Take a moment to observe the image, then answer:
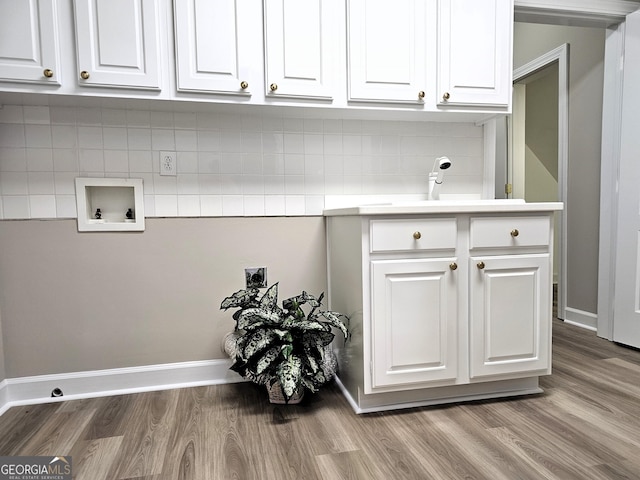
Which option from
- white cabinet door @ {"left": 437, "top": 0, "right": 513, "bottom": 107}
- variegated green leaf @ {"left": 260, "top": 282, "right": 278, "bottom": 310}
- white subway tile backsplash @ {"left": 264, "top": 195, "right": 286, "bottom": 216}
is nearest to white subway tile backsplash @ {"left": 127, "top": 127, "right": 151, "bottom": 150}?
white subway tile backsplash @ {"left": 264, "top": 195, "right": 286, "bottom": 216}

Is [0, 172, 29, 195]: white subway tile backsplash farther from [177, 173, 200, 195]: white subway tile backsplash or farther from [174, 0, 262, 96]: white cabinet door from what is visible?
[174, 0, 262, 96]: white cabinet door

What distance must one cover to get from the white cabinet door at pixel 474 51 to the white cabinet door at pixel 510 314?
2.79 ft

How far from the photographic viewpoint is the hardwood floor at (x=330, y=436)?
4.43 feet

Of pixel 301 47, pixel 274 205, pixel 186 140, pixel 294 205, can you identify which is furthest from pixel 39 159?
pixel 301 47

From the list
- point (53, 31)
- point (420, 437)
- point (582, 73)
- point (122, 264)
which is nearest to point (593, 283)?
point (582, 73)

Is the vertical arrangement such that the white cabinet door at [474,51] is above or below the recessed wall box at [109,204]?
above

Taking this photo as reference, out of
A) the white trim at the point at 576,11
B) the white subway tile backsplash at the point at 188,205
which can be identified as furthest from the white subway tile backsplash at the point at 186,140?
the white trim at the point at 576,11

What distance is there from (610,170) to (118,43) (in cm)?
285

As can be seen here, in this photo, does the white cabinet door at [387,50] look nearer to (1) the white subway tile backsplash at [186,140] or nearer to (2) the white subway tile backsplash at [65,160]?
(1) the white subway tile backsplash at [186,140]

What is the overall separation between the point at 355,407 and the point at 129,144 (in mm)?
1640

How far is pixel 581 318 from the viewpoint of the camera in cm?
301

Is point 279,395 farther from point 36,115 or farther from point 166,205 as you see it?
point 36,115

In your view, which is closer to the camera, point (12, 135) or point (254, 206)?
point (12, 135)

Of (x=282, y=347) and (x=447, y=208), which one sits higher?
(x=447, y=208)
